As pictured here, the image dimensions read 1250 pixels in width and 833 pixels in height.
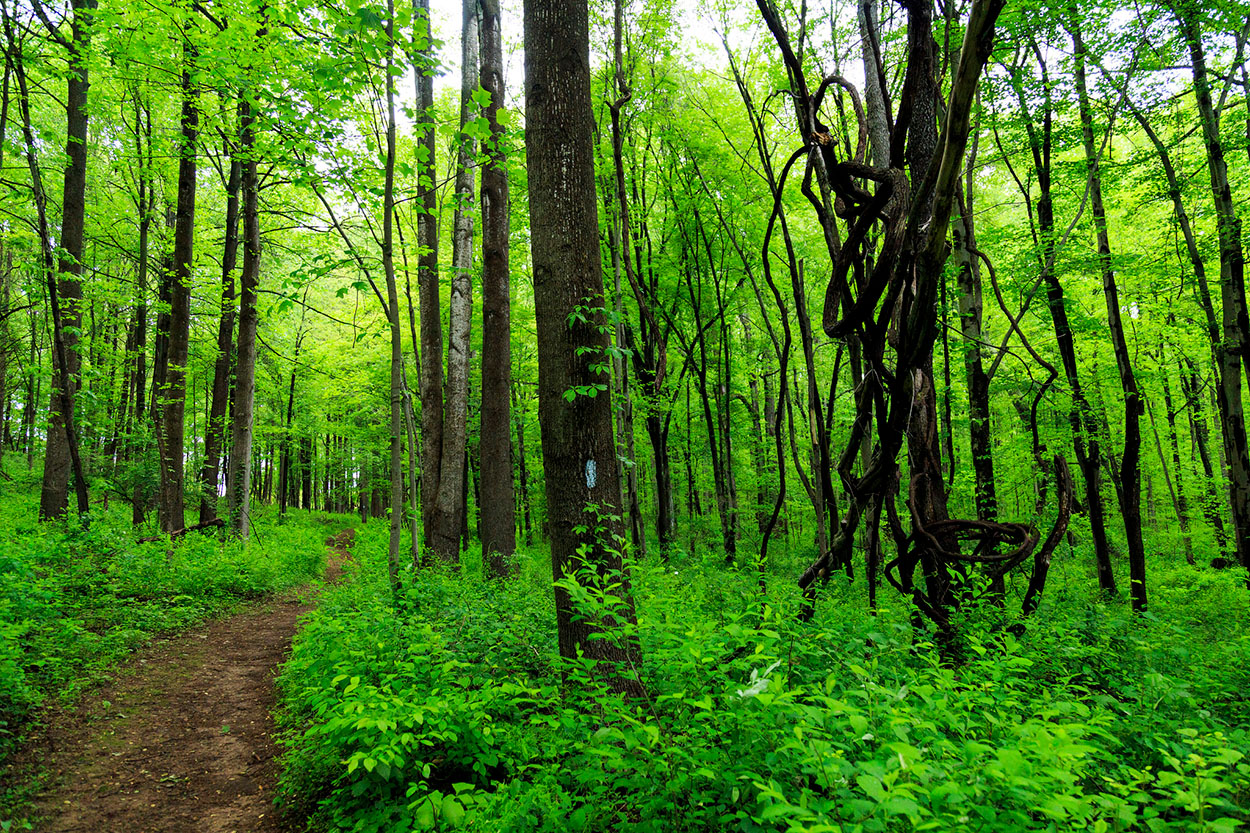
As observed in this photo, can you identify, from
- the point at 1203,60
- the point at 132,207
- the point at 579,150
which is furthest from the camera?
the point at 132,207

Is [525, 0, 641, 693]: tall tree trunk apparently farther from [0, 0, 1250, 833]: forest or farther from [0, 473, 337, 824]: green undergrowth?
[0, 473, 337, 824]: green undergrowth

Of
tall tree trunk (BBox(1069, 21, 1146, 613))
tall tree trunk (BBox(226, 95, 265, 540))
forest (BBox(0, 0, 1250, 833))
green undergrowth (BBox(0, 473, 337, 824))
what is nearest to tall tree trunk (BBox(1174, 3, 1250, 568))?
forest (BBox(0, 0, 1250, 833))

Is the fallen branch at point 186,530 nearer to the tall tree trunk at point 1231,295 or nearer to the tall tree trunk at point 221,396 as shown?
the tall tree trunk at point 221,396

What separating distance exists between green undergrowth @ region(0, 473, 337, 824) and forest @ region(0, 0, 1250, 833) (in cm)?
6

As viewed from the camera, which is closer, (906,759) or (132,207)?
(906,759)

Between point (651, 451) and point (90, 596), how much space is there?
43.9 ft

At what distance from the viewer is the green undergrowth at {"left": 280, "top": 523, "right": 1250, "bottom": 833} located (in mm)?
1714

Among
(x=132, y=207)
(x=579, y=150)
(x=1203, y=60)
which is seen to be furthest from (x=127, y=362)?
(x=1203, y=60)

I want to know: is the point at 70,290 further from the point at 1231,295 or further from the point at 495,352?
the point at 1231,295

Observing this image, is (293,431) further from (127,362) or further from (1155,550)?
(1155,550)

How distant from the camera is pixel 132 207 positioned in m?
15.2

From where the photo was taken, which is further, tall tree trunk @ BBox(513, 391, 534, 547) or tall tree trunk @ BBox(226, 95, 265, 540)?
tall tree trunk @ BBox(513, 391, 534, 547)

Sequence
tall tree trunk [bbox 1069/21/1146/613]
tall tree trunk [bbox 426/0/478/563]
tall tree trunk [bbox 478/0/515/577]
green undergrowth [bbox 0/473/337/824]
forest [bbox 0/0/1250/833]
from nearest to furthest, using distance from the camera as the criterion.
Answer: forest [bbox 0/0/1250/833] < green undergrowth [bbox 0/473/337/824] < tall tree trunk [bbox 1069/21/1146/613] < tall tree trunk [bbox 478/0/515/577] < tall tree trunk [bbox 426/0/478/563]

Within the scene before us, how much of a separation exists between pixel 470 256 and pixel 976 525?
9202mm
